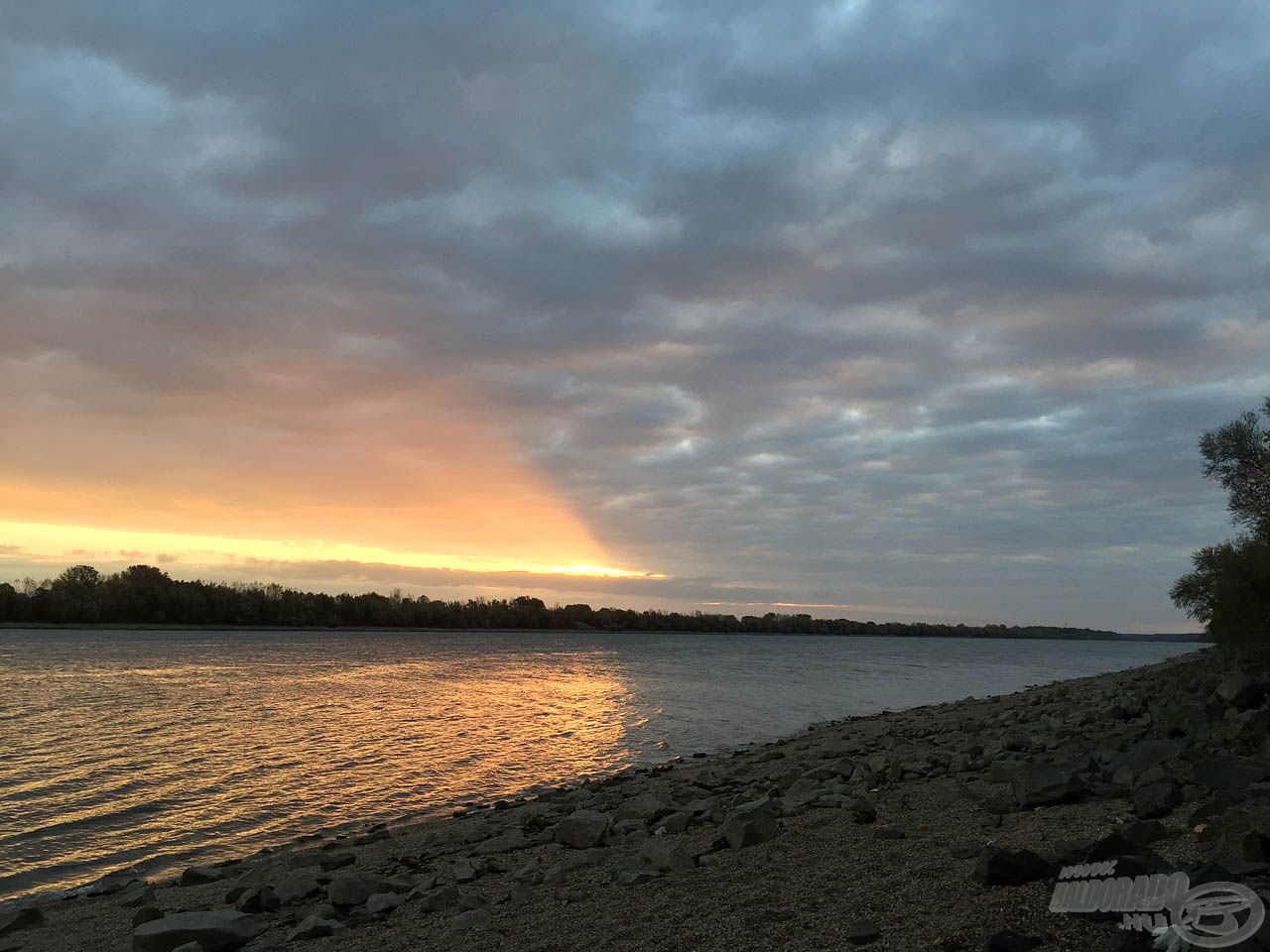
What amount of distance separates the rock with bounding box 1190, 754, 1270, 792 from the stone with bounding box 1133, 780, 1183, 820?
34.2 inches

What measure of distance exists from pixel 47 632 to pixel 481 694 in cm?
11076

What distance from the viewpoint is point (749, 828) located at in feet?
35.9

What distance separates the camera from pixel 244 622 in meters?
158

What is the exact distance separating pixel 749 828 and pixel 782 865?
4.85 ft

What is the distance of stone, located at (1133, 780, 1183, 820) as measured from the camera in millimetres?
9125

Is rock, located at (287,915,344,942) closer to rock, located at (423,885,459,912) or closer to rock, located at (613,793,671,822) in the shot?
rock, located at (423,885,459,912)

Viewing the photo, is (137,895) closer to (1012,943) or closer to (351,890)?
(351,890)

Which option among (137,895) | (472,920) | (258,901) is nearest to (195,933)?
(258,901)

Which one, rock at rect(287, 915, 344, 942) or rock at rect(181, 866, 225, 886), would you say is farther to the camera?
rock at rect(181, 866, 225, 886)

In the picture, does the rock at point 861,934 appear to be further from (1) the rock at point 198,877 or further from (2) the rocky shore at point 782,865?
(1) the rock at point 198,877

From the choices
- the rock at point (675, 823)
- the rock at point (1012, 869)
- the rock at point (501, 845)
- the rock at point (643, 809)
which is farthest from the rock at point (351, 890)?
the rock at point (1012, 869)

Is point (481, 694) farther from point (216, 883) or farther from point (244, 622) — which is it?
point (244, 622)

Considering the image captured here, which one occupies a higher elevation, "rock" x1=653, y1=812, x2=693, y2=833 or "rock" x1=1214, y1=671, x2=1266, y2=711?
"rock" x1=1214, y1=671, x2=1266, y2=711

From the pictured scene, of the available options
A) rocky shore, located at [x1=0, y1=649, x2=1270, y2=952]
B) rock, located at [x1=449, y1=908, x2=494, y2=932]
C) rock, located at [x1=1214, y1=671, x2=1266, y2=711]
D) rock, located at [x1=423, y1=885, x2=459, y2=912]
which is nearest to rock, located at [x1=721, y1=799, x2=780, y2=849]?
rocky shore, located at [x1=0, y1=649, x2=1270, y2=952]
